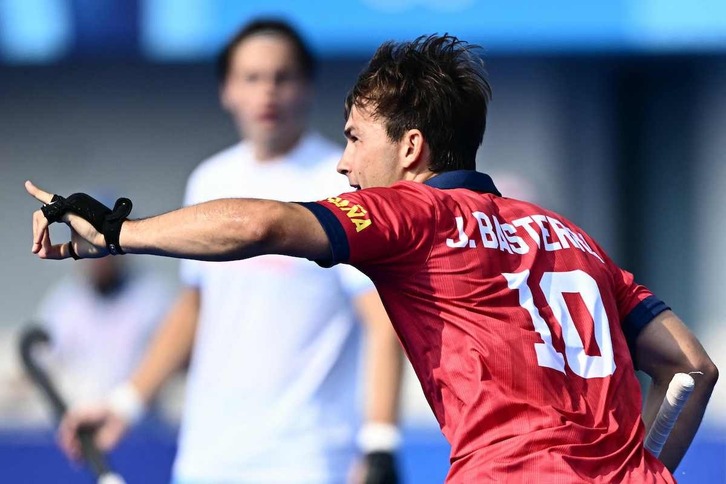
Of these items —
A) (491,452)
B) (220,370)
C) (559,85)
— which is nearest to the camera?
(491,452)

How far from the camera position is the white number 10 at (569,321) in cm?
289

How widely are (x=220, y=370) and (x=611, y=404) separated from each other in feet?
9.90

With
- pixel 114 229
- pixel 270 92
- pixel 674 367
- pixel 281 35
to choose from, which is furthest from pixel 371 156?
pixel 281 35

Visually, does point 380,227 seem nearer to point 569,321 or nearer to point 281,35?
point 569,321

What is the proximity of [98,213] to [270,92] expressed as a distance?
10.6 ft

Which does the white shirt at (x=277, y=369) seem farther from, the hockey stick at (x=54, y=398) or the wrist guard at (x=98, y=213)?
the wrist guard at (x=98, y=213)

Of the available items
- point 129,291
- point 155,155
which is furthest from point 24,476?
point 155,155

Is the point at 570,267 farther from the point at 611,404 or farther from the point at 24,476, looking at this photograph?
the point at 24,476

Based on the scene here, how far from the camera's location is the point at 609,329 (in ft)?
10.00

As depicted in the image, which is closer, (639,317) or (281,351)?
(639,317)

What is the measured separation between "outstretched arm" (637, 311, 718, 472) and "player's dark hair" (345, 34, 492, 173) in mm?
652

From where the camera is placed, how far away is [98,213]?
2832 millimetres

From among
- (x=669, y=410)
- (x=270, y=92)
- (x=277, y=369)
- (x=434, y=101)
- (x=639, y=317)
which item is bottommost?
(x=277, y=369)

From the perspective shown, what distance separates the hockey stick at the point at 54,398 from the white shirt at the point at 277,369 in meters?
0.91
